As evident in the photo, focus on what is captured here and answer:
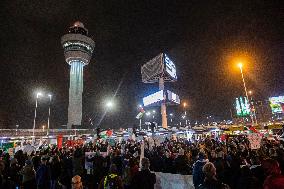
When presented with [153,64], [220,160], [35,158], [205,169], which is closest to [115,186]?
[205,169]

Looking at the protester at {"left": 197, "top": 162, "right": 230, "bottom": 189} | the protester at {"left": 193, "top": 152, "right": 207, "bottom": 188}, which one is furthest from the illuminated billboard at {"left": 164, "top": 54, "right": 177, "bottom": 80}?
the protester at {"left": 197, "top": 162, "right": 230, "bottom": 189}

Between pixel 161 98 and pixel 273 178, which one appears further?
pixel 161 98

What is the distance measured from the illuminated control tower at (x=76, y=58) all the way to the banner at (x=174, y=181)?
9044cm

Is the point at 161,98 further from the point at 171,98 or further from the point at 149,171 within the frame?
the point at 149,171

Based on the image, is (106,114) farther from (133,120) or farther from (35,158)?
(35,158)

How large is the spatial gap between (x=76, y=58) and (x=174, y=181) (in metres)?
102

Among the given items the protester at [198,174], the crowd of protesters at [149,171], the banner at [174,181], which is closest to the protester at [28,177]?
the crowd of protesters at [149,171]

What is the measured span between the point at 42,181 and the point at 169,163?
640 centimetres

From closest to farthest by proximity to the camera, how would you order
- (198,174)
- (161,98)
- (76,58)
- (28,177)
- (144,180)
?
1. (144,180)
2. (198,174)
3. (28,177)
4. (161,98)
5. (76,58)

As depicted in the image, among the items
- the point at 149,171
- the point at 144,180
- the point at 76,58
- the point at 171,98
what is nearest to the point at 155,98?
the point at 171,98

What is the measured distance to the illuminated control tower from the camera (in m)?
98.7

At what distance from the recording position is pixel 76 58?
104688 millimetres

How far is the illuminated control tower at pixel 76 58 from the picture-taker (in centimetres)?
9869

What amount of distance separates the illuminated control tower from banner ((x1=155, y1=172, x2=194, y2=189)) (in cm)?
9044
